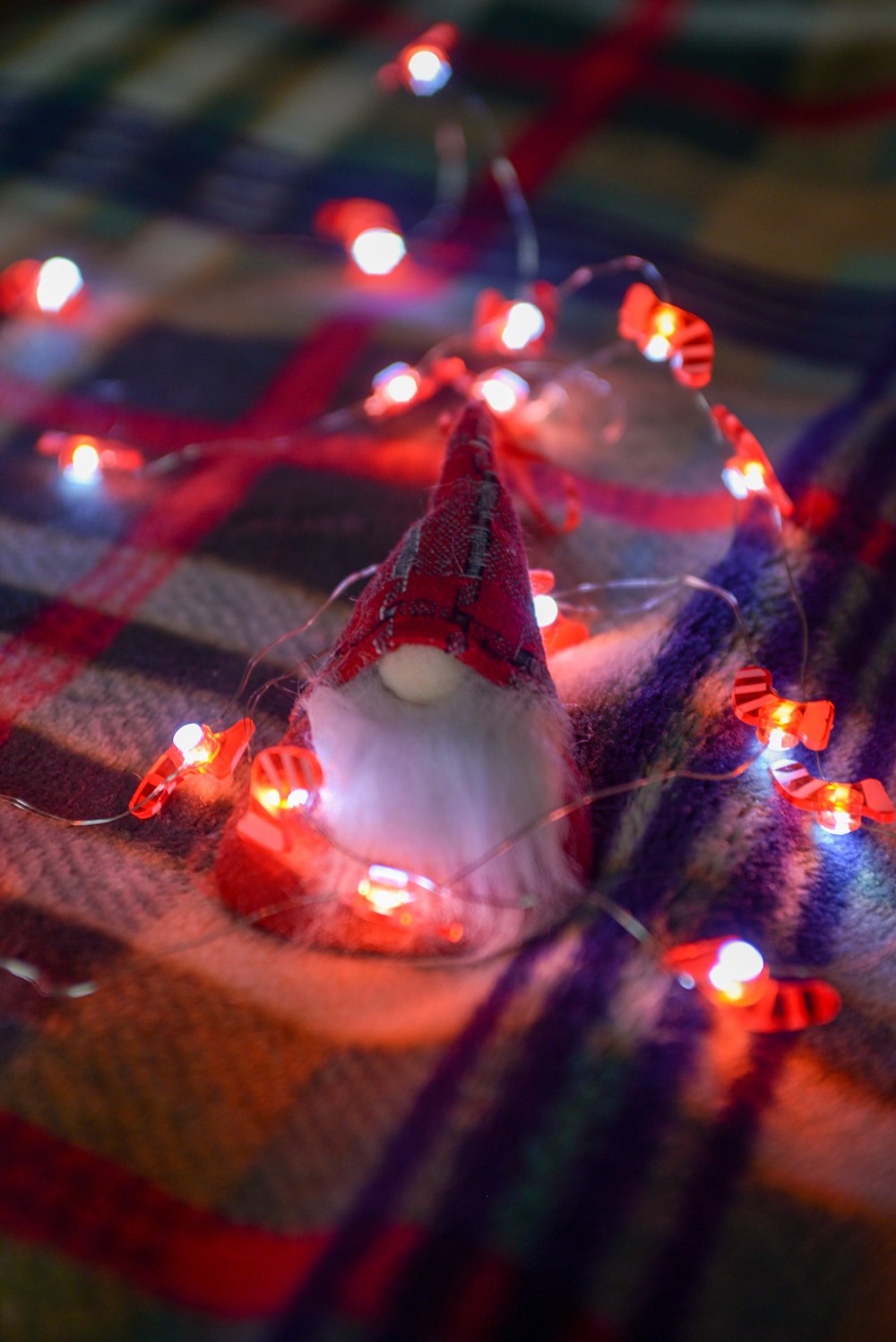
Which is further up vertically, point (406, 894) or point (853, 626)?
point (853, 626)

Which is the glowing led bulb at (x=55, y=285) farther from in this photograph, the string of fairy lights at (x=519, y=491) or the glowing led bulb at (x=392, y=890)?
the glowing led bulb at (x=392, y=890)

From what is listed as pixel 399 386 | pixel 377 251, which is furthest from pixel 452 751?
pixel 377 251

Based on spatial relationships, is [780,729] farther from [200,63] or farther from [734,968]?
[200,63]

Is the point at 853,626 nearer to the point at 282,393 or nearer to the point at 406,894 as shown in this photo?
the point at 406,894

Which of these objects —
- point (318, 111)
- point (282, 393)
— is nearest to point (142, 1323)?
point (282, 393)

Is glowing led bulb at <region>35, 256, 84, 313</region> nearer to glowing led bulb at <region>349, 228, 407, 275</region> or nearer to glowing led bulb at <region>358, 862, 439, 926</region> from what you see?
glowing led bulb at <region>349, 228, 407, 275</region>

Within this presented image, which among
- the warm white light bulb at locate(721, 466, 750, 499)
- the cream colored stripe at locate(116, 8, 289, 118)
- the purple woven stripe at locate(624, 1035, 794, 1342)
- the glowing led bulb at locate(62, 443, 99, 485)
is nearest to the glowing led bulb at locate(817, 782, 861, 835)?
the purple woven stripe at locate(624, 1035, 794, 1342)
